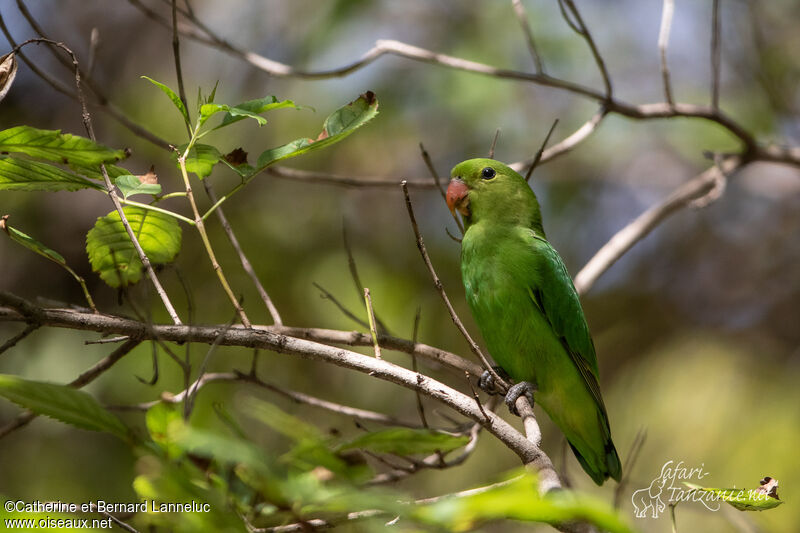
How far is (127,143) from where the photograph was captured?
4.74 metres

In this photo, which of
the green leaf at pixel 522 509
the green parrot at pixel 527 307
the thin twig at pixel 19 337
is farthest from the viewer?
the green parrot at pixel 527 307

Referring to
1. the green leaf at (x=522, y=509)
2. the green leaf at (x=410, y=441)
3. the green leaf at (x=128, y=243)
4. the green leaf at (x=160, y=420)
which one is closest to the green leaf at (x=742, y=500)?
the green leaf at (x=410, y=441)

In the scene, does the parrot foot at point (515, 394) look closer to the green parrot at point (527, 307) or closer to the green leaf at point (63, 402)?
the green parrot at point (527, 307)

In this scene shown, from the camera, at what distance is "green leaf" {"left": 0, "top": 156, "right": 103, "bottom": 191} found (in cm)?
163

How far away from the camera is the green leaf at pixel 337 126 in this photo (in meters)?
1.69

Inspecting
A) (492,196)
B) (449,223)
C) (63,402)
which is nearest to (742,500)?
(63,402)

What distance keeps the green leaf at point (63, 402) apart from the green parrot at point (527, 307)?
205 cm

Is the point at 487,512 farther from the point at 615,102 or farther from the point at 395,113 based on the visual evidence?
the point at 395,113

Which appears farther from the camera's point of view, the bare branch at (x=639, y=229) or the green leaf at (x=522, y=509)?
the bare branch at (x=639, y=229)

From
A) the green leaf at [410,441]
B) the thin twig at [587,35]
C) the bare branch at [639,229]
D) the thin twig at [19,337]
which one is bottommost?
the green leaf at [410,441]

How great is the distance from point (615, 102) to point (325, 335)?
6.01 ft

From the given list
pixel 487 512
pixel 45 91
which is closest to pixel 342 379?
pixel 45 91

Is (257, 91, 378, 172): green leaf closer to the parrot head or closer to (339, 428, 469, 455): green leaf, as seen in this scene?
(339, 428, 469, 455): green leaf

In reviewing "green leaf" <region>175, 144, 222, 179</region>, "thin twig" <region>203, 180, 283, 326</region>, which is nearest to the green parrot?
"thin twig" <region>203, 180, 283, 326</region>
